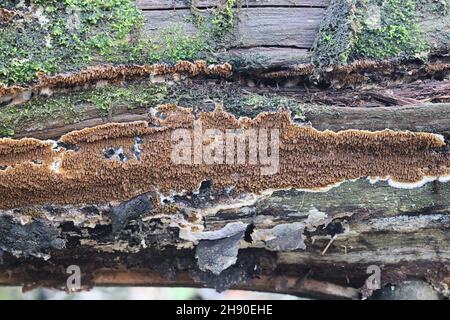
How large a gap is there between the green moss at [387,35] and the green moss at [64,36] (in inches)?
30.0

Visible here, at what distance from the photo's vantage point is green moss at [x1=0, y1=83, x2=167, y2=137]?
5.39 ft

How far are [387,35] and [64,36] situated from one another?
1.10m

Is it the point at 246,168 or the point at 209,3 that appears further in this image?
the point at 209,3

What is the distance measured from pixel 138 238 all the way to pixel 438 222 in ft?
3.46

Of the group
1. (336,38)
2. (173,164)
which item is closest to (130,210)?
(173,164)

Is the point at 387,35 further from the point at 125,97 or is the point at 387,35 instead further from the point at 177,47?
the point at 125,97

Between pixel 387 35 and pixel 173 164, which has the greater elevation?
A: pixel 387 35

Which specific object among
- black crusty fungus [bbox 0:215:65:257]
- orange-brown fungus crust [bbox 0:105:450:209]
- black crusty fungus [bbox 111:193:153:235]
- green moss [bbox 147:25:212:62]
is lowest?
black crusty fungus [bbox 0:215:65:257]

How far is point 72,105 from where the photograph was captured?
167 centimetres

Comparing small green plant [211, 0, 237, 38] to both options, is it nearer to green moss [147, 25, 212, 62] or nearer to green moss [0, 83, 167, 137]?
green moss [147, 25, 212, 62]

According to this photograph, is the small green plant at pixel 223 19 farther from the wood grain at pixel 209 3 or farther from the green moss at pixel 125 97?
the green moss at pixel 125 97

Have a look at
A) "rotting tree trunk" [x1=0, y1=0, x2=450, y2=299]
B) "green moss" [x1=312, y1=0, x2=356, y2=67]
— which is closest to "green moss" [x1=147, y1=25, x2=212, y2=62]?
"rotting tree trunk" [x1=0, y1=0, x2=450, y2=299]

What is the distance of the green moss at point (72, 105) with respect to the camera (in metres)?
1.64

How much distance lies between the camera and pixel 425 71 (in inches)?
70.2
